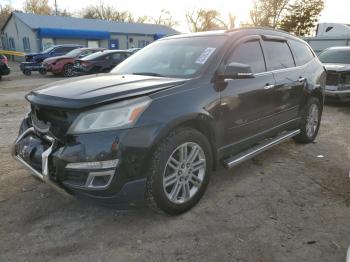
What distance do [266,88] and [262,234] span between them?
5.99 feet

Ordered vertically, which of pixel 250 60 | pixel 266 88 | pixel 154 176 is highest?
pixel 250 60

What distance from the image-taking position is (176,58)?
147 inches

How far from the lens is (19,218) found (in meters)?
3.08

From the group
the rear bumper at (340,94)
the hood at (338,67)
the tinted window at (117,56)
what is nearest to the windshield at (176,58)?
the rear bumper at (340,94)

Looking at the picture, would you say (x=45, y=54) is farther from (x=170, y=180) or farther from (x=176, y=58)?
(x=170, y=180)

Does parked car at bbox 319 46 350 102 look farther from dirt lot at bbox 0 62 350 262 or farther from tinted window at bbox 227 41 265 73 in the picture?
tinted window at bbox 227 41 265 73

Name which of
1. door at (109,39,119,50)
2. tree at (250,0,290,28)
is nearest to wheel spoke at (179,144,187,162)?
door at (109,39,119,50)

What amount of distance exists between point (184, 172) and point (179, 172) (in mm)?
67

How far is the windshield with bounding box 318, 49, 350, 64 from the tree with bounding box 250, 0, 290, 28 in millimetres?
34097

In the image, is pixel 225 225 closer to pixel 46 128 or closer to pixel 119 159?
pixel 119 159

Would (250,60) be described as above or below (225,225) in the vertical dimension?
above

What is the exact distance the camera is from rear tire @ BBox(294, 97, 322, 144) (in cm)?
510

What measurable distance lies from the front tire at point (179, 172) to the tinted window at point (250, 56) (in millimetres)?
1074

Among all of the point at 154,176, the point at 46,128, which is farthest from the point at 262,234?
the point at 46,128
